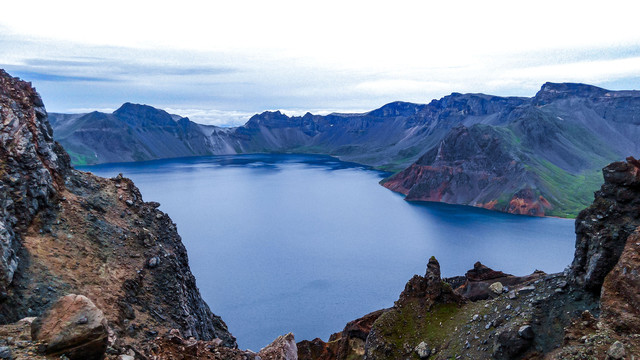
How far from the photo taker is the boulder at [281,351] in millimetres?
18312

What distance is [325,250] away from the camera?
9612cm

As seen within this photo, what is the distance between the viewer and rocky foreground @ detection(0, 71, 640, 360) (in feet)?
50.3

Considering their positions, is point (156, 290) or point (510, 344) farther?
point (156, 290)

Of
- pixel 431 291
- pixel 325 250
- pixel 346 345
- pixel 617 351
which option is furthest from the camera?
pixel 325 250

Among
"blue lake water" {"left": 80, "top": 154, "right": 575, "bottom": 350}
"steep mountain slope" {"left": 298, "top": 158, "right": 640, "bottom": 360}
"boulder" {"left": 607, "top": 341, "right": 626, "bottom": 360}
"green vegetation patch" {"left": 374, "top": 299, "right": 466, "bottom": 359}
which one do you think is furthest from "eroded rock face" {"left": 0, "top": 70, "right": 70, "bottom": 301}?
"blue lake water" {"left": 80, "top": 154, "right": 575, "bottom": 350}

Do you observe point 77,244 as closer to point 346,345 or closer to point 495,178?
point 346,345

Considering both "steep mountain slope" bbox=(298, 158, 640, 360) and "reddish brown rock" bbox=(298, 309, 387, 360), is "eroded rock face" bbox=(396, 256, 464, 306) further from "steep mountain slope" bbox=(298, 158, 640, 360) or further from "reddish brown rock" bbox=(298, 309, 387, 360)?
"reddish brown rock" bbox=(298, 309, 387, 360)

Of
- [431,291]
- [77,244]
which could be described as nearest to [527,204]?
[431,291]

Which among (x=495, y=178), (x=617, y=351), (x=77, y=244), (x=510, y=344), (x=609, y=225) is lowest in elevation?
(x=495, y=178)

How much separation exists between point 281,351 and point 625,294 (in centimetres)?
1535

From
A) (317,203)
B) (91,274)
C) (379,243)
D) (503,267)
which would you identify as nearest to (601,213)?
(91,274)

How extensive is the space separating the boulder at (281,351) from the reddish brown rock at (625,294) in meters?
13.9

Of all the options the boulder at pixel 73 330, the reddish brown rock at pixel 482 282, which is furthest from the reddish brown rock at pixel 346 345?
the boulder at pixel 73 330

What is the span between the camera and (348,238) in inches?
4227
